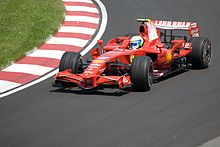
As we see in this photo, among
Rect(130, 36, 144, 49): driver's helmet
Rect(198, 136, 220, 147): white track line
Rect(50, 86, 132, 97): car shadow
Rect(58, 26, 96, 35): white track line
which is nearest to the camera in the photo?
Rect(198, 136, 220, 147): white track line

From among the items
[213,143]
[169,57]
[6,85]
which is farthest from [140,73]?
[213,143]

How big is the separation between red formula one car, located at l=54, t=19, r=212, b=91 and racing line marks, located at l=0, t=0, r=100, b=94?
4.07 ft

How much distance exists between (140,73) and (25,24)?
7251mm

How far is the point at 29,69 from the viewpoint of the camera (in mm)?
15609

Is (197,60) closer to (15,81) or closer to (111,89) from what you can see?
(111,89)

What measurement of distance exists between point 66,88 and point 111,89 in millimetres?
944

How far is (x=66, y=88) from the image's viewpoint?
548 inches

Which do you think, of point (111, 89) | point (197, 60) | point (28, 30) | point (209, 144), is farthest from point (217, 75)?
point (28, 30)

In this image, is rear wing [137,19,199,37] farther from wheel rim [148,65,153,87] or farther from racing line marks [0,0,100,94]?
wheel rim [148,65,153,87]

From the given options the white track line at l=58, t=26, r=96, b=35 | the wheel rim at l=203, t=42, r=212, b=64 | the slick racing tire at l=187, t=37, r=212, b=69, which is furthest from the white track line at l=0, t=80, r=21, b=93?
the white track line at l=58, t=26, r=96, b=35

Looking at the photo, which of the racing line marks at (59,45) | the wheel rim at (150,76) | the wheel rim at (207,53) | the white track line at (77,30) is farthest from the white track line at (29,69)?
the wheel rim at (207,53)

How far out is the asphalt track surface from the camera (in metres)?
10.4

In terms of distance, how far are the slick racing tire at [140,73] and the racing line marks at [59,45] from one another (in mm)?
2757

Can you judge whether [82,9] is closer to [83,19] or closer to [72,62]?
[83,19]
